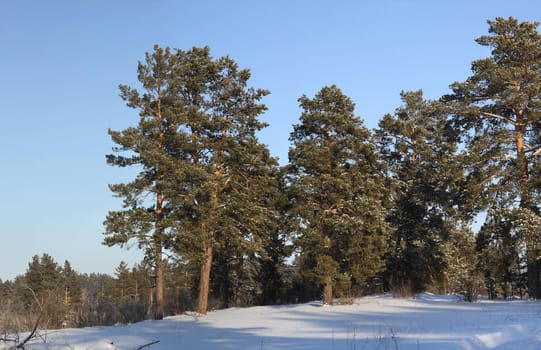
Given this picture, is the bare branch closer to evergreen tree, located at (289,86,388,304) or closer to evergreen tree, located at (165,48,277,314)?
evergreen tree, located at (289,86,388,304)

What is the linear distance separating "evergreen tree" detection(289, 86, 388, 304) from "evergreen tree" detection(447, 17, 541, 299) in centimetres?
499

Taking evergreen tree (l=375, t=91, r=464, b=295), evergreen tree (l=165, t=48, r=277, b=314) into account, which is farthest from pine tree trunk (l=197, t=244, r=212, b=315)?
evergreen tree (l=375, t=91, r=464, b=295)

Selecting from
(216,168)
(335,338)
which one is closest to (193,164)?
(216,168)

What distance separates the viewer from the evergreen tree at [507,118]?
21125 mm

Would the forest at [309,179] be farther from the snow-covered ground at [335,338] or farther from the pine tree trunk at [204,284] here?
the snow-covered ground at [335,338]

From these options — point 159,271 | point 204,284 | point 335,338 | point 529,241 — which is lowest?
point 335,338

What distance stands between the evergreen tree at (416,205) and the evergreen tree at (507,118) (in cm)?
641

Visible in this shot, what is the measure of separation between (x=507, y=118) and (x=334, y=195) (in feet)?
29.2

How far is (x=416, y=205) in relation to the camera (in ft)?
103

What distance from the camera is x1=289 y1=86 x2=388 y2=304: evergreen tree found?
23.3 m

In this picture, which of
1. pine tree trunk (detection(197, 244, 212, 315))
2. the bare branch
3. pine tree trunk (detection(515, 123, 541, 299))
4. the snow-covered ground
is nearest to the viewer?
the snow-covered ground

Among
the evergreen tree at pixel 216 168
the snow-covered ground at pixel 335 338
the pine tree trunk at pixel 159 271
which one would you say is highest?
the evergreen tree at pixel 216 168

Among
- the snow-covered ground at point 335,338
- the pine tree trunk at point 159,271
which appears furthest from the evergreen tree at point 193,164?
the snow-covered ground at point 335,338

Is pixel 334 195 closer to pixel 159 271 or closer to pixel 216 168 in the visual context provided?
pixel 216 168
